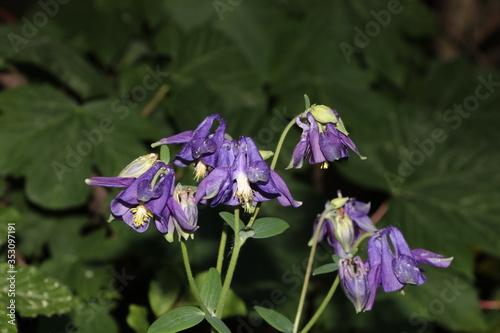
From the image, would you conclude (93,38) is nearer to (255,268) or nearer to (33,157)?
(33,157)

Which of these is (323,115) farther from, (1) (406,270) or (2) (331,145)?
(1) (406,270)

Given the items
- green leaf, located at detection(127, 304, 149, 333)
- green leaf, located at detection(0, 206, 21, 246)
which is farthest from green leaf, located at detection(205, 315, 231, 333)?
green leaf, located at detection(0, 206, 21, 246)

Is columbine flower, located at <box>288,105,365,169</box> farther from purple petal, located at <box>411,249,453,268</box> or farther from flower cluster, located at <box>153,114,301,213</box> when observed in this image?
purple petal, located at <box>411,249,453,268</box>

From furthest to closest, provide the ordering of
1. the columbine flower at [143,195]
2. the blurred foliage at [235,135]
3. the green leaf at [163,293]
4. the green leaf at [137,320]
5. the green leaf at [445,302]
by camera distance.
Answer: the green leaf at [445,302] < the blurred foliage at [235,135] < the green leaf at [163,293] < the green leaf at [137,320] < the columbine flower at [143,195]

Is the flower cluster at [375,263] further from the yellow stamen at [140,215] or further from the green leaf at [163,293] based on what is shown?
the green leaf at [163,293]

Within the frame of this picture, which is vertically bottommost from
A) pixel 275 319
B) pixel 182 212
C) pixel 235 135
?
pixel 275 319

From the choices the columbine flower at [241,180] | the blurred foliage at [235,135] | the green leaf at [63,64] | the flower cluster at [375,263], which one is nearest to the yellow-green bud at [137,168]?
the columbine flower at [241,180]

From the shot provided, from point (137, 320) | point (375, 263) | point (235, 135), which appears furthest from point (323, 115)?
point (235, 135)
